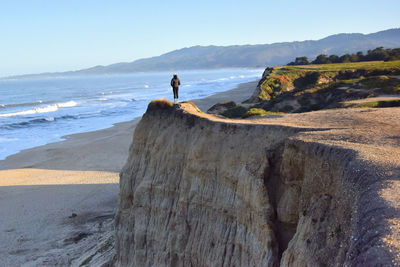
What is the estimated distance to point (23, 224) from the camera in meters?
22.7

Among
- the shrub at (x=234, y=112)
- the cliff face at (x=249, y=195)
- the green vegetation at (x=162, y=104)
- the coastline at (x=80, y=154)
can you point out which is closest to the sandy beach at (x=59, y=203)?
the coastline at (x=80, y=154)

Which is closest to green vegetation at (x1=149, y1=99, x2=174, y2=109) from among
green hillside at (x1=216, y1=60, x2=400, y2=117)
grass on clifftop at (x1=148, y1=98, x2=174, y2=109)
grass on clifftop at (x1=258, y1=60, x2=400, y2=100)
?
grass on clifftop at (x1=148, y1=98, x2=174, y2=109)

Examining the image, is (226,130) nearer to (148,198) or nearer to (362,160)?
(148,198)

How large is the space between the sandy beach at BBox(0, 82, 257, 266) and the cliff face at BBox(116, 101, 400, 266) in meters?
3.80

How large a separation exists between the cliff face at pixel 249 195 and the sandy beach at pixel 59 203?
3.80 metres

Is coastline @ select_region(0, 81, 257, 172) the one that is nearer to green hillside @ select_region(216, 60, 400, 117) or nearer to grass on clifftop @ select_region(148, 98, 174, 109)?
green hillside @ select_region(216, 60, 400, 117)

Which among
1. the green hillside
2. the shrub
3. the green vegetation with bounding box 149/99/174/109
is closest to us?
the green vegetation with bounding box 149/99/174/109

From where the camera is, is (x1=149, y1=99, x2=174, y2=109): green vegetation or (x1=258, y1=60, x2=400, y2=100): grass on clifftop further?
(x1=258, y1=60, x2=400, y2=100): grass on clifftop

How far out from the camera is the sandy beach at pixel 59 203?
1897cm

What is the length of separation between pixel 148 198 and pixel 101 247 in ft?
16.0

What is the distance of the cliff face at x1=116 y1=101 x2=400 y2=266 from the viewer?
256 inches

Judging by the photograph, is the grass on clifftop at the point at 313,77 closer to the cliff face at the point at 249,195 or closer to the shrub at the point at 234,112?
the shrub at the point at 234,112

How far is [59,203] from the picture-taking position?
25203 mm

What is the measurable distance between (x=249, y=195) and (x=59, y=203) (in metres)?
18.1
